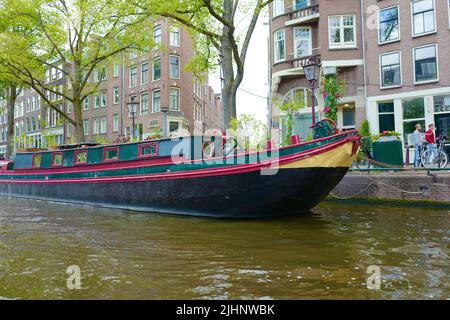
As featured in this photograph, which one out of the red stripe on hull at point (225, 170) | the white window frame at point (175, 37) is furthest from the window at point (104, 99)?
the red stripe on hull at point (225, 170)

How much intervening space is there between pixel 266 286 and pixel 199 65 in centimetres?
1439

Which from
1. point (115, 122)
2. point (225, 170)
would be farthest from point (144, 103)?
point (225, 170)

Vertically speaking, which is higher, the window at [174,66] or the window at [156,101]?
the window at [174,66]

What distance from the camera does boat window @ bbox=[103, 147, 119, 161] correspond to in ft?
37.9

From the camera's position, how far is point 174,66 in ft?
98.7

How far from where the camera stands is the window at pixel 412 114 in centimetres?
1789

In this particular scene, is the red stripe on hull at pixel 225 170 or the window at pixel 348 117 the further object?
the window at pixel 348 117

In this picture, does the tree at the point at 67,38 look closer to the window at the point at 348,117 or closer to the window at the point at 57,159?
the window at the point at 57,159

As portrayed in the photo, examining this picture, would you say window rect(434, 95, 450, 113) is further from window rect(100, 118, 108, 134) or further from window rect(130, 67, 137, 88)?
window rect(100, 118, 108, 134)

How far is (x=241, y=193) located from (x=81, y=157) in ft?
22.9

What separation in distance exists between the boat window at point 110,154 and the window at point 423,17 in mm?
15369

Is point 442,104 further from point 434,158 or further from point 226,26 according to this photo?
point 226,26
